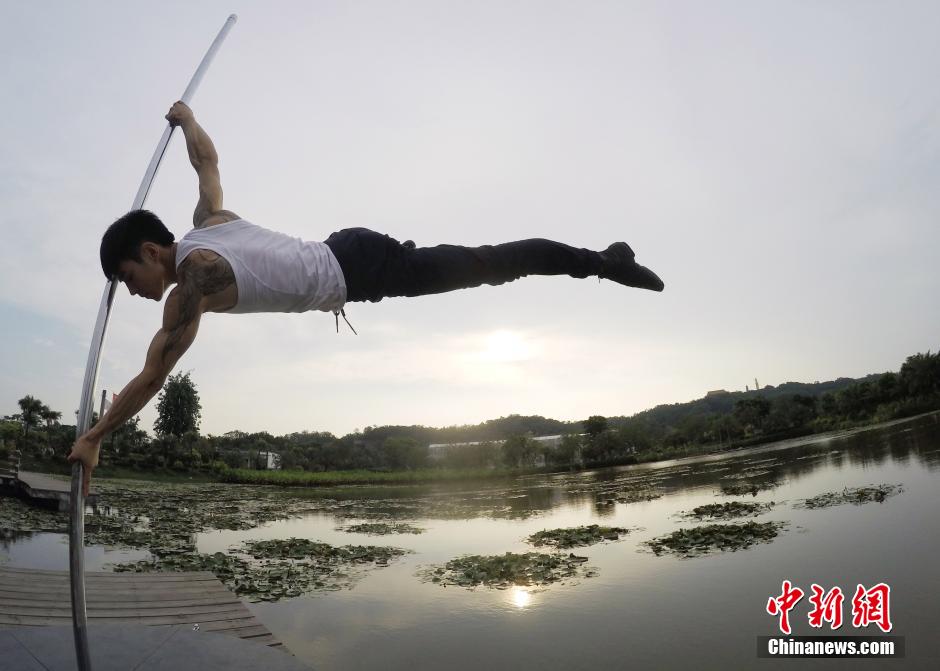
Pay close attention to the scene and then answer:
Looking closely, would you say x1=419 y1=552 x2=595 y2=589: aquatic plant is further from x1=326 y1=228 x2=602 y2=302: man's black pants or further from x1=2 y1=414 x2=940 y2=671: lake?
x1=326 y1=228 x2=602 y2=302: man's black pants

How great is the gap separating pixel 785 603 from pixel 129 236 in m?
5.49

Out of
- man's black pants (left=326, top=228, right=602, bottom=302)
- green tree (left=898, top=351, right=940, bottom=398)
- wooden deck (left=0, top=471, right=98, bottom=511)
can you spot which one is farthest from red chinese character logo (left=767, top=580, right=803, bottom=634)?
green tree (left=898, top=351, right=940, bottom=398)

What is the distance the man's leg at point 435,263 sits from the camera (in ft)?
7.88

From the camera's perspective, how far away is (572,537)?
27.2 ft

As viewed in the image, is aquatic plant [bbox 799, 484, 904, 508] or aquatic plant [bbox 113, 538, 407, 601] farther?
aquatic plant [bbox 799, 484, 904, 508]

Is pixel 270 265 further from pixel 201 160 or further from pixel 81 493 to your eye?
pixel 81 493

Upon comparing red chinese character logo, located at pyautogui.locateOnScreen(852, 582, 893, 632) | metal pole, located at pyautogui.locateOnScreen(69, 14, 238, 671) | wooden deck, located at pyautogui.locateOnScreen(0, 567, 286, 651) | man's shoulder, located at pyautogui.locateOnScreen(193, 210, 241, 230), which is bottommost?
red chinese character logo, located at pyautogui.locateOnScreen(852, 582, 893, 632)

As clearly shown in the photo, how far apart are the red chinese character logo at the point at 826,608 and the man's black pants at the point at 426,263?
150 inches

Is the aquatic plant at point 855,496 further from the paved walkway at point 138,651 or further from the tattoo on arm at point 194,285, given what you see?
the tattoo on arm at point 194,285

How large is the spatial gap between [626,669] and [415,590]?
289cm

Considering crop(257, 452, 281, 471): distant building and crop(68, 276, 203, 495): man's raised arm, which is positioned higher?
crop(68, 276, 203, 495): man's raised arm

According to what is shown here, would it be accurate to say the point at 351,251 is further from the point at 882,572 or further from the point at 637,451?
the point at 637,451

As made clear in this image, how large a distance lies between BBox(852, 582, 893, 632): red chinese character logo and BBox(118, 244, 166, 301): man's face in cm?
515

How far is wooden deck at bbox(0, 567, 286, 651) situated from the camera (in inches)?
140
